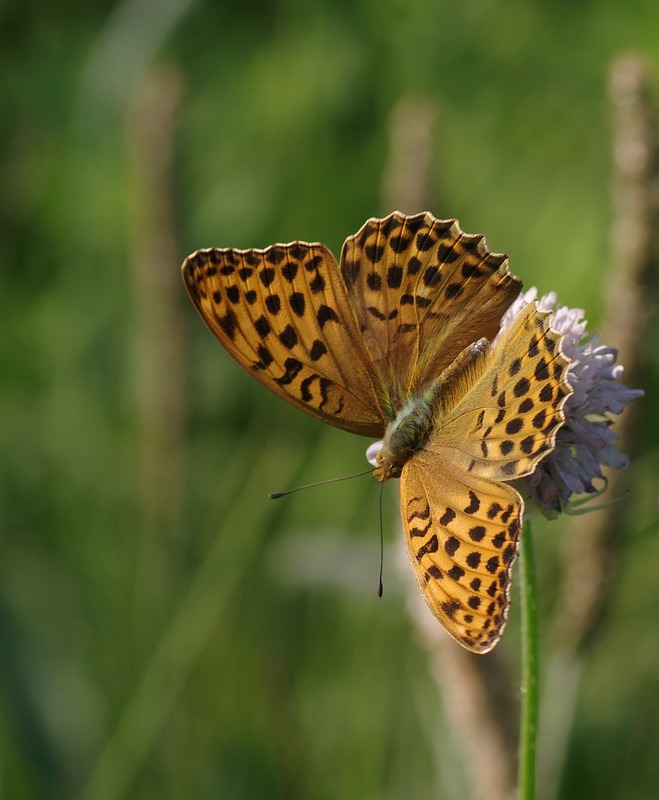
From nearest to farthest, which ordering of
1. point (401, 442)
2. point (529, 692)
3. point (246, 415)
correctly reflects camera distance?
point (529, 692) → point (401, 442) → point (246, 415)

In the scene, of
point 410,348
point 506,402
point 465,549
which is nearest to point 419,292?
point 410,348

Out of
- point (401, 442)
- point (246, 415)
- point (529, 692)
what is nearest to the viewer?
point (529, 692)

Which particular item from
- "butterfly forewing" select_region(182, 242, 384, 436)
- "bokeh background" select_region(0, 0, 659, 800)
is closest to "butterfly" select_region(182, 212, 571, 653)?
"butterfly forewing" select_region(182, 242, 384, 436)

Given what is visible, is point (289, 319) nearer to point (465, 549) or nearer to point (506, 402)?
point (506, 402)

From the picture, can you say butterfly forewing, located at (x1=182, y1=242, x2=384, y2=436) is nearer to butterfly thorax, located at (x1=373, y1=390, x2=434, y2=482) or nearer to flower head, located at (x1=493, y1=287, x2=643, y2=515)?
butterfly thorax, located at (x1=373, y1=390, x2=434, y2=482)

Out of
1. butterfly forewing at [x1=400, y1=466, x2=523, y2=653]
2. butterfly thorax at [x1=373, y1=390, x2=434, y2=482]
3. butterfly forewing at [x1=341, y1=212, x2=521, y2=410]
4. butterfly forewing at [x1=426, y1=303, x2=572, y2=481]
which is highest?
butterfly forewing at [x1=341, y1=212, x2=521, y2=410]

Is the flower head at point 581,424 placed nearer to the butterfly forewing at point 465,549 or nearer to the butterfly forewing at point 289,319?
the butterfly forewing at point 465,549
